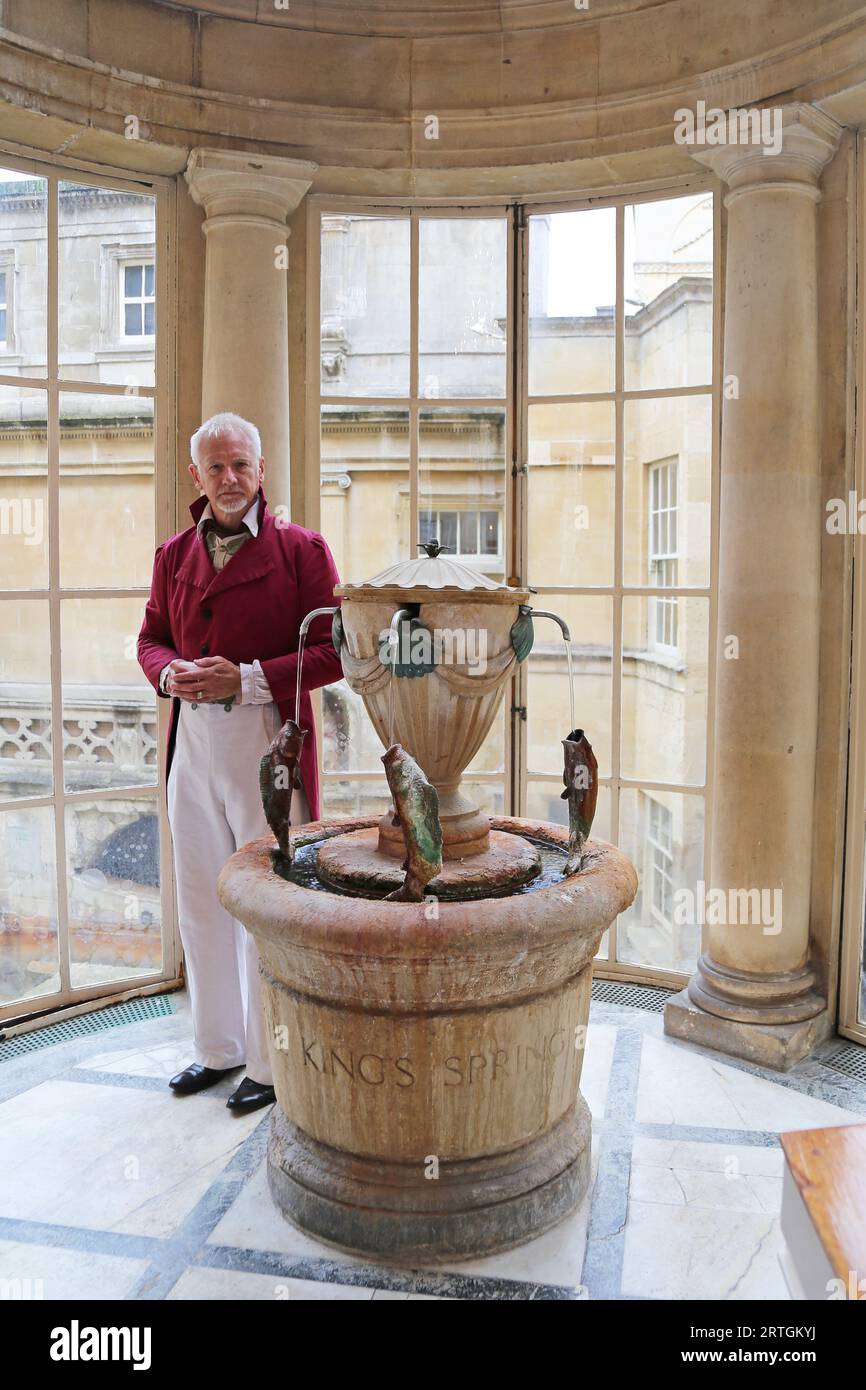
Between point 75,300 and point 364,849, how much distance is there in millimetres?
2066

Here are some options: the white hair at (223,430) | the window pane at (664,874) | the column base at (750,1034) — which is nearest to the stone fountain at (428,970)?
the white hair at (223,430)

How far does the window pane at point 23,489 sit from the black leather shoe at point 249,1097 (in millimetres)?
1639

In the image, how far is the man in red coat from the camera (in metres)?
2.55

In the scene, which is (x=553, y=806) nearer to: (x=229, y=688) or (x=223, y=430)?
(x=229, y=688)

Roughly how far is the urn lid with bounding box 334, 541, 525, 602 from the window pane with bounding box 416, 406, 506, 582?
1287 millimetres

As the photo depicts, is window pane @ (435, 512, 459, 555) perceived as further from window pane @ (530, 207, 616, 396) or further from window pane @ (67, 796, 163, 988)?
window pane @ (67, 796, 163, 988)

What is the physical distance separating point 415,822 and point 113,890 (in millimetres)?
1833

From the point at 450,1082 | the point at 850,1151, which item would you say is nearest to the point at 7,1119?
the point at 450,1082

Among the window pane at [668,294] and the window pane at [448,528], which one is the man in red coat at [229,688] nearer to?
the window pane at [448,528]

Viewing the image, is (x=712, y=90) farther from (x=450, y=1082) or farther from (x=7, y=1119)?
(x=7, y=1119)

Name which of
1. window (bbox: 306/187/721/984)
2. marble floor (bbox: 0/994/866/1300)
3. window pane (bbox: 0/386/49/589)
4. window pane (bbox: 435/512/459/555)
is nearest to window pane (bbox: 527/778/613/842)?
window (bbox: 306/187/721/984)

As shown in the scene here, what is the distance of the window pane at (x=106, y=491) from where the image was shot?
3.20 metres

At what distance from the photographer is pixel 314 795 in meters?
2.67

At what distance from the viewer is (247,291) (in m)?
3.19
